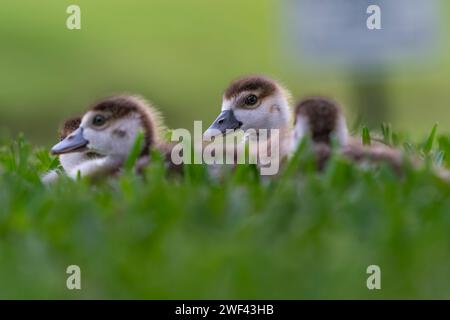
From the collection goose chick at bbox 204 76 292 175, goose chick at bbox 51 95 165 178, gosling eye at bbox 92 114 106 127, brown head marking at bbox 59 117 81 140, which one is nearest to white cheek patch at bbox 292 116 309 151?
goose chick at bbox 51 95 165 178

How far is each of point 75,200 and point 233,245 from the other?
2.14 ft

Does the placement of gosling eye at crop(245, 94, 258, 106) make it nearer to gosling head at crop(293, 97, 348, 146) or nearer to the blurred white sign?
gosling head at crop(293, 97, 348, 146)

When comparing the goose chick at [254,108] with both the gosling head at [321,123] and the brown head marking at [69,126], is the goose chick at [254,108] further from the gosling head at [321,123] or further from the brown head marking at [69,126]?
the gosling head at [321,123]

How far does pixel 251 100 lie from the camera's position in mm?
5629

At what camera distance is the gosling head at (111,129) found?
4965 millimetres

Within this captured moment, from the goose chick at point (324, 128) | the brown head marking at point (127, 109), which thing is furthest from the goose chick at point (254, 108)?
the goose chick at point (324, 128)

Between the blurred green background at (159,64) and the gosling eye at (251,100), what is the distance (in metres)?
9.71

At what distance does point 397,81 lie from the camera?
19.1 m

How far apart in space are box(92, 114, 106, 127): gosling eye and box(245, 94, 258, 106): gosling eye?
83 cm

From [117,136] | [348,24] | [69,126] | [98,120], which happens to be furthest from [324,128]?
[348,24]

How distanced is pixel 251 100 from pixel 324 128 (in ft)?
3.83

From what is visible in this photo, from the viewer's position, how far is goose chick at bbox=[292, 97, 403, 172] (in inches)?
173

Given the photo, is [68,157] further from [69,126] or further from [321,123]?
[321,123]

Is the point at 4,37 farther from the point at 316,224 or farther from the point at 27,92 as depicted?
the point at 316,224
